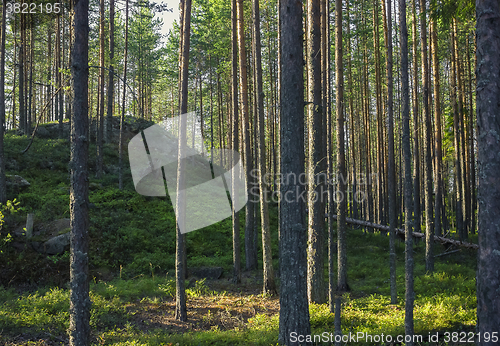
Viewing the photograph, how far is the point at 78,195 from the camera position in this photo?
14.9ft

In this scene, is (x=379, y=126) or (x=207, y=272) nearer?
(x=207, y=272)

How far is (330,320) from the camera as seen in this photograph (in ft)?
23.3

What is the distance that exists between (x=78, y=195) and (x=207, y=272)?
891 centimetres

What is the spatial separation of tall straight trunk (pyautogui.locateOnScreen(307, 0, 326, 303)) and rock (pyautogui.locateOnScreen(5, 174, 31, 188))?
13344 millimetres

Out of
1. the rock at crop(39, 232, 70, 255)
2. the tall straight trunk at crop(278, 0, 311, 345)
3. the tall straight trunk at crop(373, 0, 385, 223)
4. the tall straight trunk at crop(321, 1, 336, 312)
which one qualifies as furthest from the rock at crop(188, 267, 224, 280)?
the tall straight trunk at crop(373, 0, 385, 223)

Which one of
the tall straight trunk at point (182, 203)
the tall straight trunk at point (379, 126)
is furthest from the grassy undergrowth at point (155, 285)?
the tall straight trunk at point (379, 126)

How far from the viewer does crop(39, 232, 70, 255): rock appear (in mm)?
11143

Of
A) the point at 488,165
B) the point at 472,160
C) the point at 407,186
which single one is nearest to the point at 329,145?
the point at 407,186

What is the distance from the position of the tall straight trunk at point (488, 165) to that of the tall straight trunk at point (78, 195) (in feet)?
15.9

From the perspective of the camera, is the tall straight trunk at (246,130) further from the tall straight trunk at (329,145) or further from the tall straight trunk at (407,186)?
the tall straight trunk at (407,186)

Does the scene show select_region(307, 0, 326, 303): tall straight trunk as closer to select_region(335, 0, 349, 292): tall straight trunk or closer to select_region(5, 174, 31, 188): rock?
select_region(335, 0, 349, 292): tall straight trunk

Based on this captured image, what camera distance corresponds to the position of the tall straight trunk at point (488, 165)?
314 cm

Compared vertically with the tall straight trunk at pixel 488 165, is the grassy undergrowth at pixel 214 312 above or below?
below

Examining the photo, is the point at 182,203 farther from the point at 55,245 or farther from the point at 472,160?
the point at 472,160
